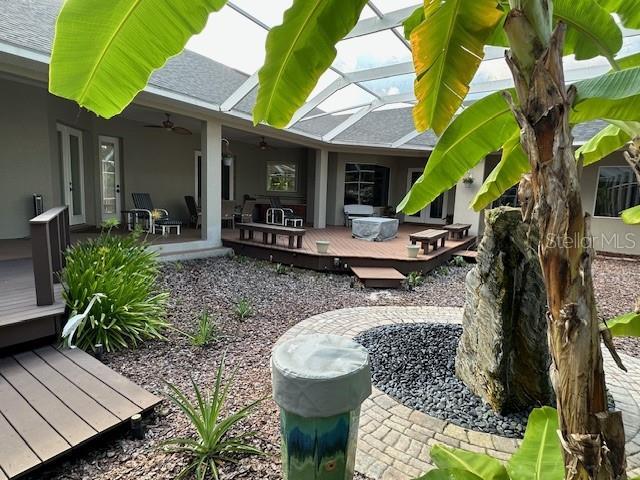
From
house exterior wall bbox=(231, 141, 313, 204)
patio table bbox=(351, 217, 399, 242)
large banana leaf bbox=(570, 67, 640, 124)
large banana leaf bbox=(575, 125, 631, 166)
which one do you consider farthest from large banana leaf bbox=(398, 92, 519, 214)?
house exterior wall bbox=(231, 141, 313, 204)

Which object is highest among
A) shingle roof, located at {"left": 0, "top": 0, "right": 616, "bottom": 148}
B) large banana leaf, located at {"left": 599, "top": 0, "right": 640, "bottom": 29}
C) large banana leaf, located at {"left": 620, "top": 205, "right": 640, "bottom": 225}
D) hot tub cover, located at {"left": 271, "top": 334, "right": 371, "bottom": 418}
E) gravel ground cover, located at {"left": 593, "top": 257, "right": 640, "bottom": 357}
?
shingle roof, located at {"left": 0, "top": 0, "right": 616, "bottom": 148}

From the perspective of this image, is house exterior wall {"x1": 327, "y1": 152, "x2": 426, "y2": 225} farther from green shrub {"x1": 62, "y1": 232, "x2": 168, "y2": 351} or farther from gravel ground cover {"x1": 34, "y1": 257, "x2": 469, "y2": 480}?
green shrub {"x1": 62, "y1": 232, "x2": 168, "y2": 351}

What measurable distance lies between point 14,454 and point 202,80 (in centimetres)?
814

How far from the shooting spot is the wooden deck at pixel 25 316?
3.28 meters

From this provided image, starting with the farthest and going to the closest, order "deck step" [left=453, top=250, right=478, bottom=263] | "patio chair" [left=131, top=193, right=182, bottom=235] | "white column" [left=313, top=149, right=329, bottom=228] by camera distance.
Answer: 1. "white column" [left=313, top=149, right=329, bottom=228]
2. "deck step" [left=453, top=250, right=478, bottom=263]
3. "patio chair" [left=131, top=193, right=182, bottom=235]

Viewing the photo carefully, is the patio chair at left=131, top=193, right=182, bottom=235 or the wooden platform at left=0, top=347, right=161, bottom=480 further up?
the patio chair at left=131, top=193, right=182, bottom=235

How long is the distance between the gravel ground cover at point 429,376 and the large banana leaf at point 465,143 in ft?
5.60

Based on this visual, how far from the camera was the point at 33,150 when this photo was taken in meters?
7.36

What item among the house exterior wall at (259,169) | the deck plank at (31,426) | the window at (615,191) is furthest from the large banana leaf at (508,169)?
the house exterior wall at (259,169)

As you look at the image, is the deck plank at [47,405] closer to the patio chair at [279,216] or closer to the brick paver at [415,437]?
the brick paver at [415,437]

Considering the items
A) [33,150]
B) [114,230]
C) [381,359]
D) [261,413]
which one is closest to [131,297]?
[261,413]

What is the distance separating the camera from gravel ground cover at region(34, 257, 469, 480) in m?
2.30

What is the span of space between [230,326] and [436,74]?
12.7ft

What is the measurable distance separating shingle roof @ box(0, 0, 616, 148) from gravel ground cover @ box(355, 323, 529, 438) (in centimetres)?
581
